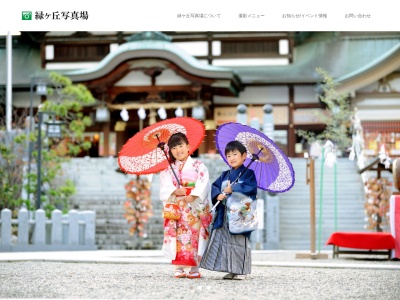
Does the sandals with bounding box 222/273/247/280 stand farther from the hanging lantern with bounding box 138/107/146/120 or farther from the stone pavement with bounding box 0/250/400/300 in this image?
the hanging lantern with bounding box 138/107/146/120

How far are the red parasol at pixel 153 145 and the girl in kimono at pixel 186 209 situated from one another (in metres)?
0.19

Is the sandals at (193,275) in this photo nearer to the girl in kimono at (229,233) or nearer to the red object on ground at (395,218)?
the girl in kimono at (229,233)

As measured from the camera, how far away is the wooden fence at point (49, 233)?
14195mm

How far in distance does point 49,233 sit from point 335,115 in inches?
371

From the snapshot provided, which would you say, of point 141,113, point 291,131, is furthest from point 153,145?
point 291,131

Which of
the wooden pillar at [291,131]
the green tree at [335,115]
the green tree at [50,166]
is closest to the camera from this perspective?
the green tree at [50,166]

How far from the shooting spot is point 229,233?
7.62 metres

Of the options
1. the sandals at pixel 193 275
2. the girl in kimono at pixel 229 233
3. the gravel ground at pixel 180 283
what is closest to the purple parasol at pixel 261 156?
the girl in kimono at pixel 229 233

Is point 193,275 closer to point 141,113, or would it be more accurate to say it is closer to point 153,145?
point 153,145

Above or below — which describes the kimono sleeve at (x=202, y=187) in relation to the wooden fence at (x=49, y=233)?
above

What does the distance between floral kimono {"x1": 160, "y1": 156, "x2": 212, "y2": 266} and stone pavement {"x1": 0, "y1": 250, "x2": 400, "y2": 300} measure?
0.81 ft

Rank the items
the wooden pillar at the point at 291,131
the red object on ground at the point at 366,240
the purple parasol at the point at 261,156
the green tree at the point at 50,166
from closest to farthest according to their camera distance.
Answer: the purple parasol at the point at 261,156 < the red object on ground at the point at 366,240 < the green tree at the point at 50,166 < the wooden pillar at the point at 291,131

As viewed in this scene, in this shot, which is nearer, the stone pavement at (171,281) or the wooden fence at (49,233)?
the stone pavement at (171,281)

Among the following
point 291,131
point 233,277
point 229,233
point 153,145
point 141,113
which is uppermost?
point 141,113
